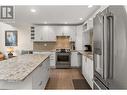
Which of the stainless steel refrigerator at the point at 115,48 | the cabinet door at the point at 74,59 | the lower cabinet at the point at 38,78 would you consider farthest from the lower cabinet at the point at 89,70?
the cabinet door at the point at 74,59

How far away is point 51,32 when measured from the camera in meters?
8.80

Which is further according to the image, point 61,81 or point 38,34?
point 38,34

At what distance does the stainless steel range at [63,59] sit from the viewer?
8406 mm

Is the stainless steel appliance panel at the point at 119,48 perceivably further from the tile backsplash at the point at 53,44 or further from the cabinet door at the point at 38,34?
the tile backsplash at the point at 53,44

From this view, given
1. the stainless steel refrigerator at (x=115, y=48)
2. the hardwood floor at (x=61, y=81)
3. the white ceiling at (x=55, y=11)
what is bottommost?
the hardwood floor at (x=61, y=81)

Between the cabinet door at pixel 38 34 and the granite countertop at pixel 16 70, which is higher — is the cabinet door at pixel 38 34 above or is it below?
above

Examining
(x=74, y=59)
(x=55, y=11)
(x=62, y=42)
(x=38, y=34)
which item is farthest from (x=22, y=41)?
(x=55, y=11)

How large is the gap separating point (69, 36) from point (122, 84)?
24.4 ft

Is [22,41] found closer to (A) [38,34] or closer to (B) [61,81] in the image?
(A) [38,34]

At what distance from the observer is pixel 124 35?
57.7 inches

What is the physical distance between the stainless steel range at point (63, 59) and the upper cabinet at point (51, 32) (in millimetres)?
891

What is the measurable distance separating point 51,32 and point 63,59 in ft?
4.90

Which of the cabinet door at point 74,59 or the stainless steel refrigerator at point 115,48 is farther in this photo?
the cabinet door at point 74,59

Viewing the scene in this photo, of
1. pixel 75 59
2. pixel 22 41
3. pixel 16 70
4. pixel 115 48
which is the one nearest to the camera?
pixel 115 48
